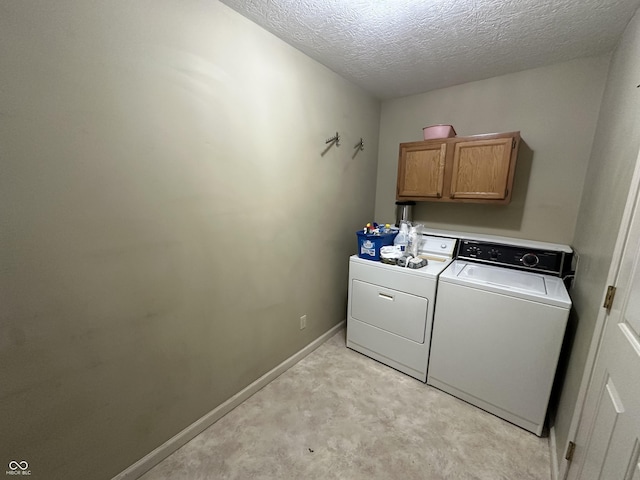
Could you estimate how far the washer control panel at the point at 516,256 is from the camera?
72.9 inches

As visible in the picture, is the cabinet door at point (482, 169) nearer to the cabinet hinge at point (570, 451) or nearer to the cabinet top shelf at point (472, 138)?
the cabinet top shelf at point (472, 138)

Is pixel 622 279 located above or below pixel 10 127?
below

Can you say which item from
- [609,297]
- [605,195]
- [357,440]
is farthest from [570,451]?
[605,195]

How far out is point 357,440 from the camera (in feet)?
5.07

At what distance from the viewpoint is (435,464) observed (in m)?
1.41

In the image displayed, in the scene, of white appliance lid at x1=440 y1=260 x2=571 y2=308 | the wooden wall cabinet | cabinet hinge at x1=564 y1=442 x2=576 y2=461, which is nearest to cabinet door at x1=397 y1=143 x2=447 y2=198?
the wooden wall cabinet

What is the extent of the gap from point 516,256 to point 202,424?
8.03ft

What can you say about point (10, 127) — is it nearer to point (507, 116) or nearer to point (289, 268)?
point (289, 268)

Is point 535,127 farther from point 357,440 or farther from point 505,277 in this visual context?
point 357,440

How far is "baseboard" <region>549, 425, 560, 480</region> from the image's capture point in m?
1.32

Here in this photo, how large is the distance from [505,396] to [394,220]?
5.80 ft

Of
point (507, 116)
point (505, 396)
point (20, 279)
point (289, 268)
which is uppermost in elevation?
point (507, 116)

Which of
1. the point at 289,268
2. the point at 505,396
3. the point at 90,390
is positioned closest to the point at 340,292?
the point at 289,268

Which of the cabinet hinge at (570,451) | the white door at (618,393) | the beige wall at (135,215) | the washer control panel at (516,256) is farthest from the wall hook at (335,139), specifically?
the cabinet hinge at (570,451)
